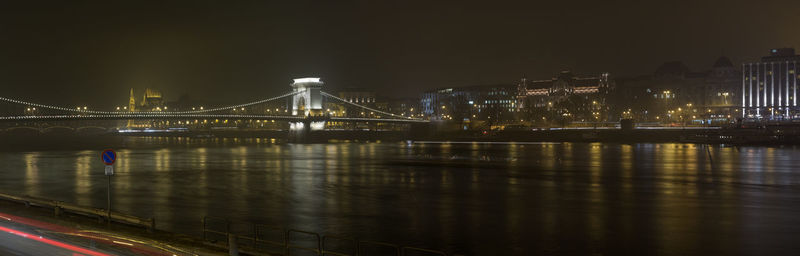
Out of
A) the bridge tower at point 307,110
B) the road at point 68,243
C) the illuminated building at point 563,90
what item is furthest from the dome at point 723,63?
the road at point 68,243

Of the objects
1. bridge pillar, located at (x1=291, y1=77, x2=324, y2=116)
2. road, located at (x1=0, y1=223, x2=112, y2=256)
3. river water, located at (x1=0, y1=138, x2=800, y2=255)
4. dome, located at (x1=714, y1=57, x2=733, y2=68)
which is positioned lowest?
river water, located at (x1=0, y1=138, x2=800, y2=255)

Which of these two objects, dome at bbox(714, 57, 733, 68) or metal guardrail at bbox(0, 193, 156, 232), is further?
dome at bbox(714, 57, 733, 68)

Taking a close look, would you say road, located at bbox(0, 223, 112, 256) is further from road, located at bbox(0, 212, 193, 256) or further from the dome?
the dome

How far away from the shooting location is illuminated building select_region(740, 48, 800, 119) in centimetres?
12800

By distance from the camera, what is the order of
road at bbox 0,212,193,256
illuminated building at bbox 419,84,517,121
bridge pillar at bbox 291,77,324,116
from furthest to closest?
illuminated building at bbox 419,84,517,121 < bridge pillar at bbox 291,77,324,116 < road at bbox 0,212,193,256

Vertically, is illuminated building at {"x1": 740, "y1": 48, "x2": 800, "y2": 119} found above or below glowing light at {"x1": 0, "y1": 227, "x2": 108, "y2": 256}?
above

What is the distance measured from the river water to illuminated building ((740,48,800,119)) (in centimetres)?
10306

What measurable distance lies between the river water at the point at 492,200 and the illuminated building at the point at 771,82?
103059 mm

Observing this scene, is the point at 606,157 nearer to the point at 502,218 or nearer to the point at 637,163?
the point at 637,163

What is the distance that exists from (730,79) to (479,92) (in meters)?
56.9

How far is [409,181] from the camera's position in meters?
29.5

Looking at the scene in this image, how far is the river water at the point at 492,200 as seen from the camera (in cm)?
1479

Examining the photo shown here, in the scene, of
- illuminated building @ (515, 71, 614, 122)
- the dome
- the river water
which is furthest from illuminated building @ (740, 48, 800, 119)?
the river water

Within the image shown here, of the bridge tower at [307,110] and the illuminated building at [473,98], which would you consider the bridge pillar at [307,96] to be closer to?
the bridge tower at [307,110]
